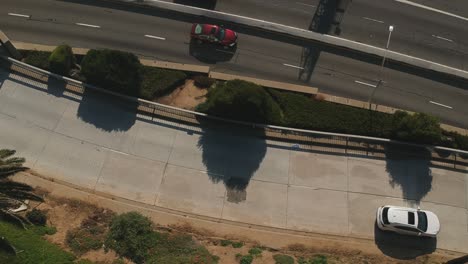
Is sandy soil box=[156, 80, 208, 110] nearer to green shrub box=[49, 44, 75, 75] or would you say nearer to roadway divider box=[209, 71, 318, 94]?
roadway divider box=[209, 71, 318, 94]

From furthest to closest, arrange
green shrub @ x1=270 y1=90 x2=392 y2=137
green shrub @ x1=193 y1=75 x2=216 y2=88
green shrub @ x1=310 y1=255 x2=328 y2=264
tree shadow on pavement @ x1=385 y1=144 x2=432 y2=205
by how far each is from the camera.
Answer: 1. green shrub @ x1=193 y1=75 x2=216 y2=88
2. green shrub @ x1=270 y1=90 x2=392 y2=137
3. tree shadow on pavement @ x1=385 y1=144 x2=432 y2=205
4. green shrub @ x1=310 y1=255 x2=328 y2=264

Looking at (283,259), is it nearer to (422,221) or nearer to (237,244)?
(237,244)

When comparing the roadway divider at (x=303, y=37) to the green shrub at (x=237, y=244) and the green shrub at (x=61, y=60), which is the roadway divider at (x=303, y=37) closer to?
the green shrub at (x=61, y=60)

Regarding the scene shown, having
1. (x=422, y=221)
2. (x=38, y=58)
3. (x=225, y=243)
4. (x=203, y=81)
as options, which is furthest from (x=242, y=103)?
(x=38, y=58)

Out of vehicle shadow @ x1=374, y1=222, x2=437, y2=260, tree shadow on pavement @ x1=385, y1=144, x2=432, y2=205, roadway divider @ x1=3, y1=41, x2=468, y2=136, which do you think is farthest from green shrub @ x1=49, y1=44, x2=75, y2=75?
vehicle shadow @ x1=374, y1=222, x2=437, y2=260

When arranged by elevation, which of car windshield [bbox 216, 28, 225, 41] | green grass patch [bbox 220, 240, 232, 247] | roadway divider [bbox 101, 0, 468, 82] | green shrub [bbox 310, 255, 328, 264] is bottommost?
green grass patch [bbox 220, 240, 232, 247]

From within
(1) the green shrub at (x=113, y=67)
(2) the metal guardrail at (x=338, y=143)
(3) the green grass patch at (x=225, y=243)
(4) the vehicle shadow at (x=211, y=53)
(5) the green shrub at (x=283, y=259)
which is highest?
(4) the vehicle shadow at (x=211, y=53)

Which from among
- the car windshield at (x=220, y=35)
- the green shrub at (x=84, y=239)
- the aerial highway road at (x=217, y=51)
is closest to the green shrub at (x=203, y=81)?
the aerial highway road at (x=217, y=51)
